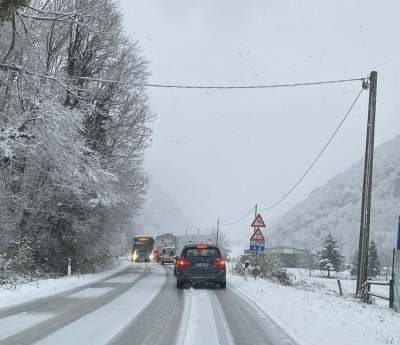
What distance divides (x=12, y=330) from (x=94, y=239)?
2017 centimetres

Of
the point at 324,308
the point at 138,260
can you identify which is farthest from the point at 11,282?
the point at 138,260

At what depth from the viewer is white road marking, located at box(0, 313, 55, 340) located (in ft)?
25.7

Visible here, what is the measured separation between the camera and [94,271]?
28328 mm

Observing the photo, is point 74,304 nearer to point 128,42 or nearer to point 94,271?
point 94,271

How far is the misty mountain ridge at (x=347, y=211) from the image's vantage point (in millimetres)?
148500

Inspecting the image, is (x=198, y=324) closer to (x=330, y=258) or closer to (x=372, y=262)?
(x=372, y=262)

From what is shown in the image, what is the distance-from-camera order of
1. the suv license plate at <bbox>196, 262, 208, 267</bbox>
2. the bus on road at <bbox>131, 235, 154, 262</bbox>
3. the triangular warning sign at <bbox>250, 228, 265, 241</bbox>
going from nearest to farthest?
the suv license plate at <bbox>196, 262, 208, 267</bbox> → the triangular warning sign at <bbox>250, 228, 265, 241</bbox> → the bus on road at <bbox>131, 235, 154, 262</bbox>

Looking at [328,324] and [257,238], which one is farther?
[257,238]

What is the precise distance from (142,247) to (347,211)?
119 m

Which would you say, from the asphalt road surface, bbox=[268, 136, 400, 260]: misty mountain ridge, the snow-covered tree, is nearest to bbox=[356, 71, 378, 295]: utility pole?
the asphalt road surface

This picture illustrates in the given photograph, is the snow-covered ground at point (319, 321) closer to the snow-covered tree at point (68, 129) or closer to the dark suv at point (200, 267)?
the dark suv at point (200, 267)

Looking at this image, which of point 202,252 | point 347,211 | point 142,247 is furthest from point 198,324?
point 347,211

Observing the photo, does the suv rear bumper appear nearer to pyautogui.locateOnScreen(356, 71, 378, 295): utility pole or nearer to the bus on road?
pyautogui.locateOnScreen(356, 71, 378, 295): utility pole

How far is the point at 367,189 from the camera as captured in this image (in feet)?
51.6
